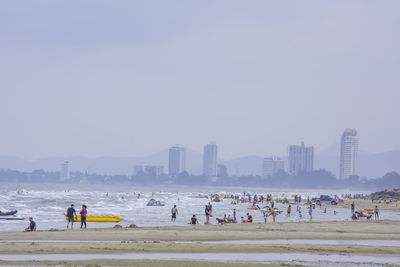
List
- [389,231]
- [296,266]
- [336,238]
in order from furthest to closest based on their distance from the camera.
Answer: [389,231]
[336,238]
[296,266]

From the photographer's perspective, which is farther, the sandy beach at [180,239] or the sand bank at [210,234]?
the sand bank at [210,234]

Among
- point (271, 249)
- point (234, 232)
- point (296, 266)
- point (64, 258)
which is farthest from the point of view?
point (234, 232)

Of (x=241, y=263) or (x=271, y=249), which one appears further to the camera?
(x=271, y=249)

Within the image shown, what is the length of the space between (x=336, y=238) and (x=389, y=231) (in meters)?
6.07

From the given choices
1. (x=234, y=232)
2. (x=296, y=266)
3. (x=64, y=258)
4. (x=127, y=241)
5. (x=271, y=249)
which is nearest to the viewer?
(x=296, y=266)

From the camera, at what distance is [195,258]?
62.4ft

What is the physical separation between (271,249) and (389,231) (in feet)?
41.2

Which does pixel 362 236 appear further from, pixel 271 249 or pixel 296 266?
pixel 296 266

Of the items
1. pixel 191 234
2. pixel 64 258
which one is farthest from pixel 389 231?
pixel 64 258

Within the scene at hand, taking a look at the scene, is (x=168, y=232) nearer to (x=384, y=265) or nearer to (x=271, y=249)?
(x=271, y=249)

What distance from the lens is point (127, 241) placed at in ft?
79.3

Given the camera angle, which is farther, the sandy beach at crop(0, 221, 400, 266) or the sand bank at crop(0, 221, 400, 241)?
the sand bank at crop(0, 221, 400, 241)

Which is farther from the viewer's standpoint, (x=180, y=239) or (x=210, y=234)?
(x=210, y=234)

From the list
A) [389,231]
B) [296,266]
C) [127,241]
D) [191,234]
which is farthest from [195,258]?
[389,231]
